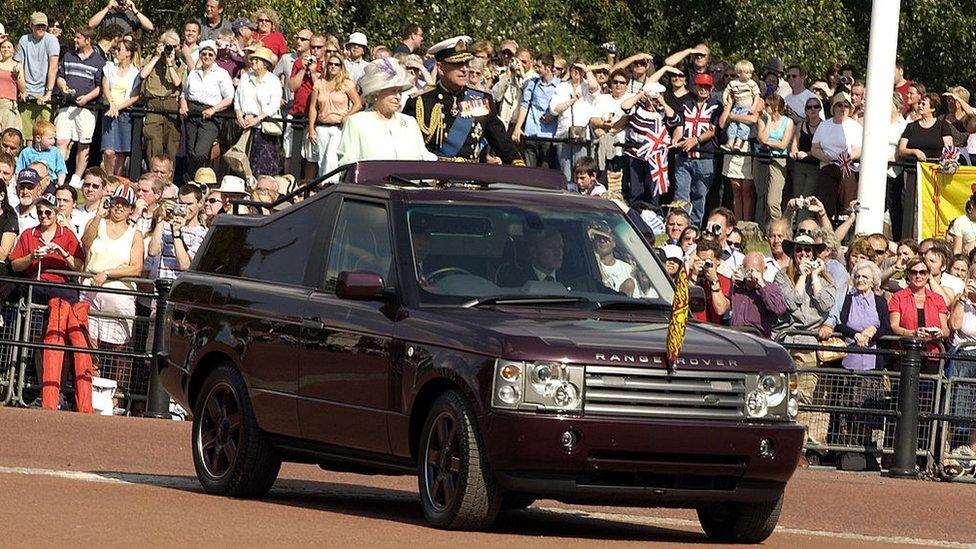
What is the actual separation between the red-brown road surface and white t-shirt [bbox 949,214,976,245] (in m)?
5.69

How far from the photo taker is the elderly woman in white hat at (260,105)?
80.2 feet

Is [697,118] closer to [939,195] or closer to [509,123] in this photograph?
[509,123]

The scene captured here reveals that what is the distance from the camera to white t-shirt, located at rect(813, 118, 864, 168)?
24625 mm

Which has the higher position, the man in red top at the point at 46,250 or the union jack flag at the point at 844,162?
the union jack flag at the point at 844,162

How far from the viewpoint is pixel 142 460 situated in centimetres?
1481

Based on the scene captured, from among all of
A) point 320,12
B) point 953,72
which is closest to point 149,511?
point 320,12

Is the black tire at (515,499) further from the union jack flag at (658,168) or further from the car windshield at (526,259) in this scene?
the union jack flag at (658,168)

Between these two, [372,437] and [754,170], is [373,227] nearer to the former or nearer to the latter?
[372,437]

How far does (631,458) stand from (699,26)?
39151mm

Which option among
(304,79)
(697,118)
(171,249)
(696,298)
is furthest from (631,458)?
(304,79)

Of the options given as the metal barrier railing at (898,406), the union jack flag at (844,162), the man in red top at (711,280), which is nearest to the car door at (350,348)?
the metal barrier railing at (898,406)

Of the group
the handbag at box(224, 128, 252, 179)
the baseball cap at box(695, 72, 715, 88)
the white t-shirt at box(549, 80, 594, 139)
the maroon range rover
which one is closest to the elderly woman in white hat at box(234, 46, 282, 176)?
the handbag at box(224, 128, 252, 179)

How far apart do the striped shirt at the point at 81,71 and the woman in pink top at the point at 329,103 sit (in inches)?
122

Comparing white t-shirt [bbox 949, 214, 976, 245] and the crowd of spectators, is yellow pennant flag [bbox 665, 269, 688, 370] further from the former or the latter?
white t-shirt [bbox 949, 214, 976, 245]
